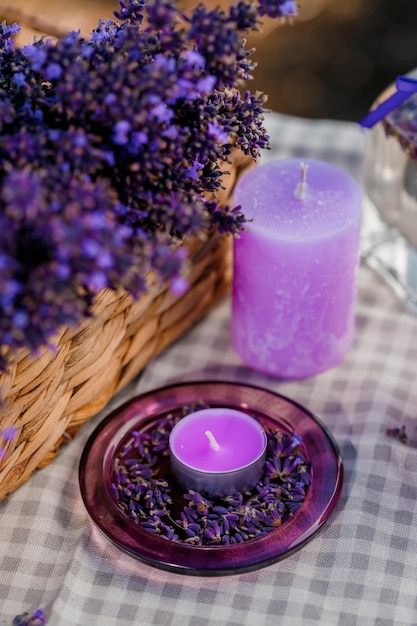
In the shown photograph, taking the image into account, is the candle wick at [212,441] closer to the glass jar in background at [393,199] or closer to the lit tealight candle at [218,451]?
the lit tealight candle at [218,451]

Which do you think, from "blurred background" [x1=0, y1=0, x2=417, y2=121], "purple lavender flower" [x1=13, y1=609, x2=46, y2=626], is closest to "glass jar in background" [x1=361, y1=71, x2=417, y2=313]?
"purple lavender flower" [x1=13, y1=609, x2=46, y2=626]

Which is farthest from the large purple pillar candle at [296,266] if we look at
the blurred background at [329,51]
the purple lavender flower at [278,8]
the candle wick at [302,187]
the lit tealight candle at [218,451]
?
the blurred background at [329,51]

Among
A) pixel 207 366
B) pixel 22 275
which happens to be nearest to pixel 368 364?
pixel 207 366

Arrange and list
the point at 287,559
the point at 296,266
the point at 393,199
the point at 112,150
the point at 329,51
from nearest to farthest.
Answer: the point at 112,150 → the point at 287,559 → the point at 296,266 → the point at 393,199 → the point at 329,51

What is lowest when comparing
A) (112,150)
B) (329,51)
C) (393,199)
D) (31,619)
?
(329,51)

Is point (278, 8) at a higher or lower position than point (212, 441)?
higher

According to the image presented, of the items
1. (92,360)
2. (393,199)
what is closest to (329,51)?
(393,199)

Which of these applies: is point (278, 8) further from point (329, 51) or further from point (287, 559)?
point (329, 51)
